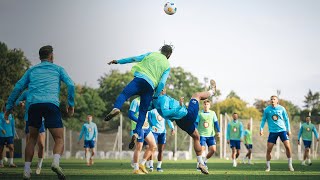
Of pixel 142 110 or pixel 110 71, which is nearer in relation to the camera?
pixel 142 110

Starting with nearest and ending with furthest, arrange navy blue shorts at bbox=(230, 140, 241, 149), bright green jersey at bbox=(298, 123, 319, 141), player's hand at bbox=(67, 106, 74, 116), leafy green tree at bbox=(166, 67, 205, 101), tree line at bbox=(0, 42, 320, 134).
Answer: player's hand at bbox=(67, 106, 74, 116), navy blue shorts at bbox=(230, 140, 241, 149), bright green jersey at bbox=(298, 123, 319, 141), tree line at bbox=(0, 42, 320, 134), leafy green tree at bbox=(166, 67, 205, 101)

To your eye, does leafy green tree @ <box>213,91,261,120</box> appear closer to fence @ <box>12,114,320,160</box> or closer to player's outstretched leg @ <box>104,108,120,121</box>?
fence @ <box>12,114,320,160</box>

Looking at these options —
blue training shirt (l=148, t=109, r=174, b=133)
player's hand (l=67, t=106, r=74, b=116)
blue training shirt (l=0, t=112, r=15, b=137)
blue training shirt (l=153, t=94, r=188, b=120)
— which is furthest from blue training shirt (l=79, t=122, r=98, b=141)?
player's hand (l=67, t=106, r=74, b=116)

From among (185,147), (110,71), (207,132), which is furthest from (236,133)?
(110,71)

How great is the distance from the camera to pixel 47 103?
1048 cm

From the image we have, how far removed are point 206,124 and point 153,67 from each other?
897 cm

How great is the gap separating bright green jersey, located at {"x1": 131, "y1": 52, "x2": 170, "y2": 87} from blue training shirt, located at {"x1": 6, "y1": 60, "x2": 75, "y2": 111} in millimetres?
1637

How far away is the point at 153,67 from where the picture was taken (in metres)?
11.7

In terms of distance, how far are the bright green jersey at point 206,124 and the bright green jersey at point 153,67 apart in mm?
8582

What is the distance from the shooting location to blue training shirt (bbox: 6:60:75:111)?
34.6 ft

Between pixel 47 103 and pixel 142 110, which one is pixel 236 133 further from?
pixel 47 103

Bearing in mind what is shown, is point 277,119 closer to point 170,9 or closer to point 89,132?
point 170,9

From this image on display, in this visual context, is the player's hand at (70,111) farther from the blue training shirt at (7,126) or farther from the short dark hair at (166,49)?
the blue training shirt at (7,126)

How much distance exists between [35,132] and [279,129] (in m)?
10.4
